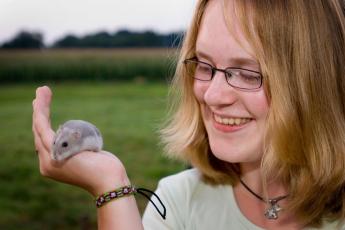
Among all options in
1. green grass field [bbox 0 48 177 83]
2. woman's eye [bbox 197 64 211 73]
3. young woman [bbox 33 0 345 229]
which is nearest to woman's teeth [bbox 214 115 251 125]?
young woman [bbox 33 0 345 229]

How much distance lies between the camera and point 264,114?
1056 mm

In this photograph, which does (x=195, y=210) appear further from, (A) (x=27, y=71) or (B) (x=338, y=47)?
(A) (x=27, y=71)

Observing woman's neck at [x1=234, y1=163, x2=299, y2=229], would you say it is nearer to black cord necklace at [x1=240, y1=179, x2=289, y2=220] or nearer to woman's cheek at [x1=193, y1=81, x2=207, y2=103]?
black cord necklace at [x1=240, y1=179, x2=289, y2=220]

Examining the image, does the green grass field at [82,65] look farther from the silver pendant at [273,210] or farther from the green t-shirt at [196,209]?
the silver pendant at [273,210]

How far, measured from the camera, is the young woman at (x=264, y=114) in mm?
1023

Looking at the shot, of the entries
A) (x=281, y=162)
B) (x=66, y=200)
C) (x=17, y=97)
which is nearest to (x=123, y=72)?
(x=17, y=97)

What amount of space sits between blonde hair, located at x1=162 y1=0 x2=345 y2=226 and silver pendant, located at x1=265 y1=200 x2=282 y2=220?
0.04 metres

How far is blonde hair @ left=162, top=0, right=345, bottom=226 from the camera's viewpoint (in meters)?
1.03

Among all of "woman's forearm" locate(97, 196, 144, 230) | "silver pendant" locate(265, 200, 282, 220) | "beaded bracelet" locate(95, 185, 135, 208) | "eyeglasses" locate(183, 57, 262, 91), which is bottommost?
"silver pendant" locate(265, 200, 282, 220)

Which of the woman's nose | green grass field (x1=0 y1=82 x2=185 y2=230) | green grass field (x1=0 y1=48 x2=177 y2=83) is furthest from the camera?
green grass field (x1=0 y1=48 x2=177 y2=83)

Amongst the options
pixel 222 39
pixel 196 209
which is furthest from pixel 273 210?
pixel 222 39

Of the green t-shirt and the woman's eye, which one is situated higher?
the woman's eye

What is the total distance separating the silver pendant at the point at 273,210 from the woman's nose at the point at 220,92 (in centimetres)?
30

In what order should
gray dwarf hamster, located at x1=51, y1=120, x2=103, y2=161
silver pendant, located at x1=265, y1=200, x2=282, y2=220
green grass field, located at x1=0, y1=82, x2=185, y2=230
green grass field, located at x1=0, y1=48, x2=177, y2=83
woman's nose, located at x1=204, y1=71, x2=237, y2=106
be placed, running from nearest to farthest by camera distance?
gray dwarf hamster, located at x1=51, y1=120, x2=103, y2=161 < woman's nose, located at x1=204, y1=71, x2=237, y2=106 < silver pendant, located at x1=265, y1=200, x2=282, y2=220 < green grass field, located at x1=0, y1=82, x2=185, y2=230 < green grass field, located at x1=0, y1=48, x2=177, y2=83
